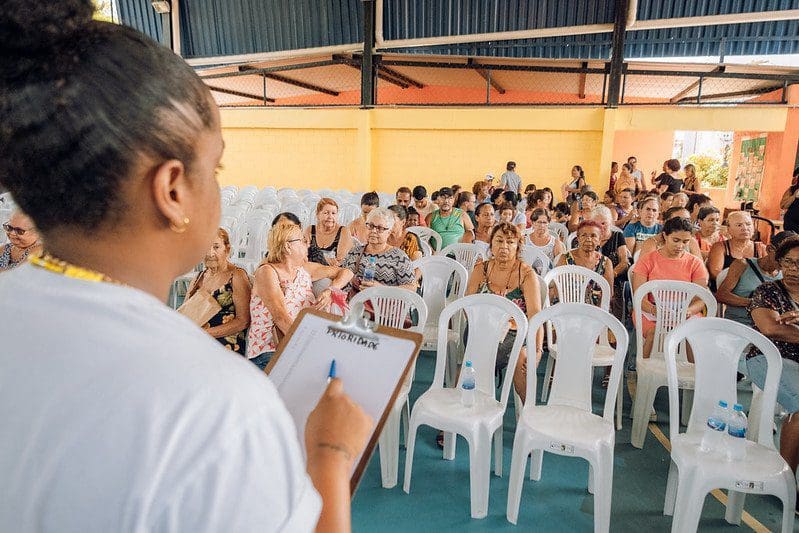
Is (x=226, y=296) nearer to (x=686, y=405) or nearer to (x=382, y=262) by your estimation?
(x=382, y=262)

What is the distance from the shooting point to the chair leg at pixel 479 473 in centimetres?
276

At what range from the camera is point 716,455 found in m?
2.52

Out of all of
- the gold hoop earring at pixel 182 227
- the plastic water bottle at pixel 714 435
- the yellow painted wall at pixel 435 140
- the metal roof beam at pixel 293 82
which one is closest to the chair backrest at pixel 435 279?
the plastic water bottle at pixel 714 435

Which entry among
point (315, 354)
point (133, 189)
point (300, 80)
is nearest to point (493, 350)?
point (315, 354)

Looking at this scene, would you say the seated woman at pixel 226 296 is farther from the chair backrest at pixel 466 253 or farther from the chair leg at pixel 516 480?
the chair backrest at pixel 466 253

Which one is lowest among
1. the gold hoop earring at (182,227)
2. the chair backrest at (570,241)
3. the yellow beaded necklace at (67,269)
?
the chair backrest at (570,241)

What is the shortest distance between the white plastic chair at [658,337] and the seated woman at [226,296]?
268 centimetres

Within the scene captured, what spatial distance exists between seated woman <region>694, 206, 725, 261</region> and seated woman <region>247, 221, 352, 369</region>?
3.96m

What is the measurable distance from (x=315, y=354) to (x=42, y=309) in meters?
0.57

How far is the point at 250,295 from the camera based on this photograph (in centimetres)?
334

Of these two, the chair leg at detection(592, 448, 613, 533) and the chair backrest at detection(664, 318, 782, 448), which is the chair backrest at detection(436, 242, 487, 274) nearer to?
the chair backrest at detection(664, 318, 782, 448)

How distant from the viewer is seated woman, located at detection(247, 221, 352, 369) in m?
3.18

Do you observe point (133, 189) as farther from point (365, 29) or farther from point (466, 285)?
point (365, 29)

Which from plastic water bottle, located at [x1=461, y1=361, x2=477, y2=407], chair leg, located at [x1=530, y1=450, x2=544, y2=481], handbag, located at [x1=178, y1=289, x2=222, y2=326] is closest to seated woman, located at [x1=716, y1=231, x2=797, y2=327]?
chair leg, located at [x1=530, y1=450, x2=544, y2=481]
